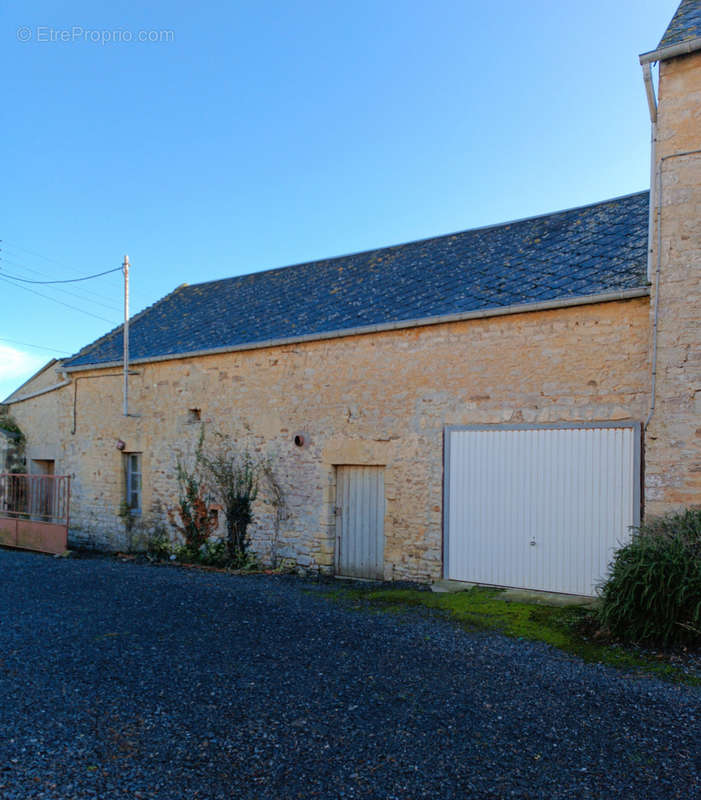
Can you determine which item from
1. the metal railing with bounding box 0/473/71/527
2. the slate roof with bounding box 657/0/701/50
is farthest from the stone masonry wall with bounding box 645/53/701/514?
the metal railing with bounding box 0/473/71/527

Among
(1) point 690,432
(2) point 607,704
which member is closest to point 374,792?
(2) point 607,704

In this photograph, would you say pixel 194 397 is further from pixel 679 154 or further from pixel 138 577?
pixel 679 154

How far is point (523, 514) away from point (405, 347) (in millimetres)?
2635

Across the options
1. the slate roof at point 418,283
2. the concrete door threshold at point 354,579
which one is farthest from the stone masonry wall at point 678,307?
the concrete door threshold at point 354,579

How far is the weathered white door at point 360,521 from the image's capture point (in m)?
9.10

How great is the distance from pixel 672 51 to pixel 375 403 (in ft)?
16.8

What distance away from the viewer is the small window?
12680mm

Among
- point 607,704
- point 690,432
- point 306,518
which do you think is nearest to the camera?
point 607,704

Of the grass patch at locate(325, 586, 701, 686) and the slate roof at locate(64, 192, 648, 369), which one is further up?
the slate roof at locate(64, 192, 648, 369)

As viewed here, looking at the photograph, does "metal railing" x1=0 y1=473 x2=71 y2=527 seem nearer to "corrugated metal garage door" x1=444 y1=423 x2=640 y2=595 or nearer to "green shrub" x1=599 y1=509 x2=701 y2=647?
"corrugated metal garage door" x1=444 y1=423 x2=640 y2=595

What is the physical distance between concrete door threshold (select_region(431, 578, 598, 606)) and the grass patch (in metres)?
0.09

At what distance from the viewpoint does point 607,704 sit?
4.18 m

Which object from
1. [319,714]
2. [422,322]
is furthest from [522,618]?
[422,322]

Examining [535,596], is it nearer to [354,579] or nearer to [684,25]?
[354,579]
